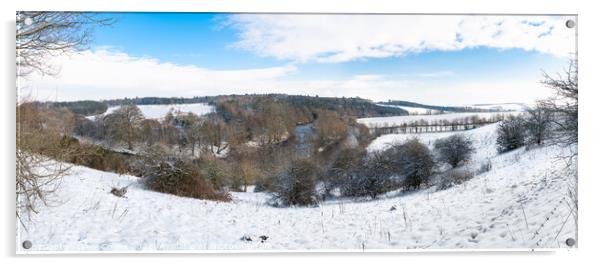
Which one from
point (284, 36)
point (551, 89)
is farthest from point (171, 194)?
point (551, 89)

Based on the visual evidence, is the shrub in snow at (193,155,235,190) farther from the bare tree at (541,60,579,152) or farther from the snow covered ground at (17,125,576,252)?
the bare tree at (541,60,579,152)


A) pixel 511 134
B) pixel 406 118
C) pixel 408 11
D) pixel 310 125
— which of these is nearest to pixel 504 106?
pixel 511 134

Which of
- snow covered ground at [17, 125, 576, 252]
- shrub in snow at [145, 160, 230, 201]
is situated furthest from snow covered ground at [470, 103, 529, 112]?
shrub in snow at [145, 160, 230, 201]

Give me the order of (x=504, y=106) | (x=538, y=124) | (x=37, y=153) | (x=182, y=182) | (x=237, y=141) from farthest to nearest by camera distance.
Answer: (x=182, y=182), (x=237, y=141), (x=504, y=106), (x=538, y=124), (x=37, y=153)

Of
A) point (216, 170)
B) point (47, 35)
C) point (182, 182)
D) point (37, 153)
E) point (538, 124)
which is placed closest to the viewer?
point (37, 153)

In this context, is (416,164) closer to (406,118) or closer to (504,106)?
(406,118)

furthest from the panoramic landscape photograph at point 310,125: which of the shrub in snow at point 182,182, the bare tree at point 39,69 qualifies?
the shrub in snow at point 182,182
